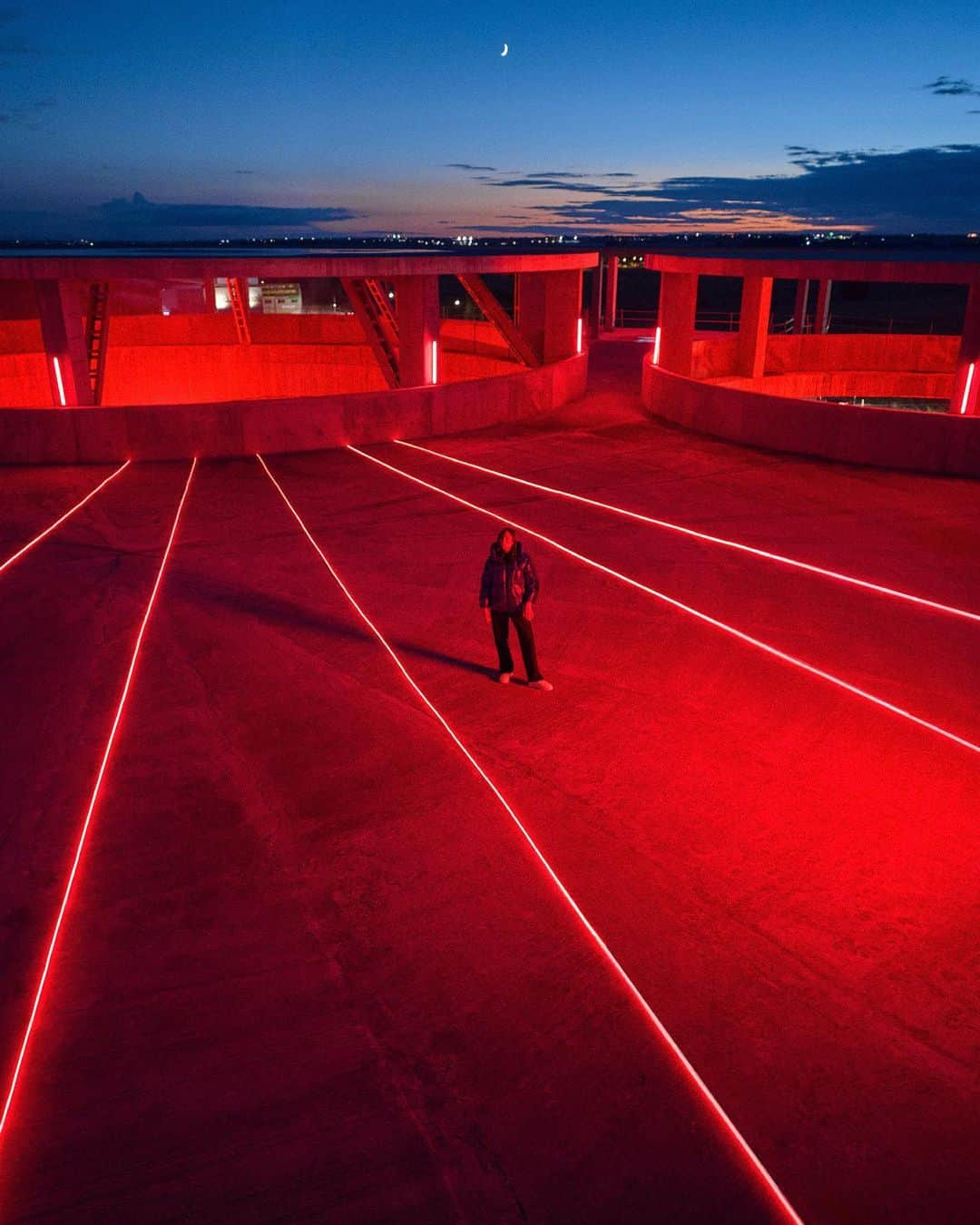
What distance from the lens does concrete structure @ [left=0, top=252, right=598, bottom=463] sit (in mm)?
17156

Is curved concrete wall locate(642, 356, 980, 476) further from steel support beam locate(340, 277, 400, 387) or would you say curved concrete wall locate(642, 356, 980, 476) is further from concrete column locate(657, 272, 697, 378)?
steel support beam locate(340, 277, 400, 387)

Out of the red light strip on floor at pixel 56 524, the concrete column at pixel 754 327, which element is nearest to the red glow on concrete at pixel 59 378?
the red light strip on floor at pixel 56 524

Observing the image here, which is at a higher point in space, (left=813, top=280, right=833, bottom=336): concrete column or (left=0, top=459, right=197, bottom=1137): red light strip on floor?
(left=813, top=280, right=833, bottom=336): concrete column

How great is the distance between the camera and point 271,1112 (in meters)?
4.10

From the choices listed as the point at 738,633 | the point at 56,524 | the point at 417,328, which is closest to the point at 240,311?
the point at 417,328

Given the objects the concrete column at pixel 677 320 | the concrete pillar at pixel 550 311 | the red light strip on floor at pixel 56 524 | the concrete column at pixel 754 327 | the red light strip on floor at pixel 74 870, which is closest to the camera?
the red light strip on floor at pixel 74 870

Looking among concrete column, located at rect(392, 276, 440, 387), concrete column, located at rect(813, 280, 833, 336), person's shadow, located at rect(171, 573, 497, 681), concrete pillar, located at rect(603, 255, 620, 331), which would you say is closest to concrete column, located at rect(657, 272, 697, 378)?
concrete column, located at rect(392, 276, 440, 387)

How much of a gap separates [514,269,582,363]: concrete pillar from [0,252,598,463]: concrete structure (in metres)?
0.04

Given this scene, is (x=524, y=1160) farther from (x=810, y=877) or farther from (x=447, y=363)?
(x=447, y=363)

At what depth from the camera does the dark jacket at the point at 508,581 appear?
26.0ft

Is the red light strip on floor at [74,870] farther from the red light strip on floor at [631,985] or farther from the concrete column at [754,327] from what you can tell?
the concrete column at [754,327]

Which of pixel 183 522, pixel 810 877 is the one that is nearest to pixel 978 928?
pixel 810 877

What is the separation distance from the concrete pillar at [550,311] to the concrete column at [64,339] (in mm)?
11286

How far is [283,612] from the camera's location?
32.4 ft
